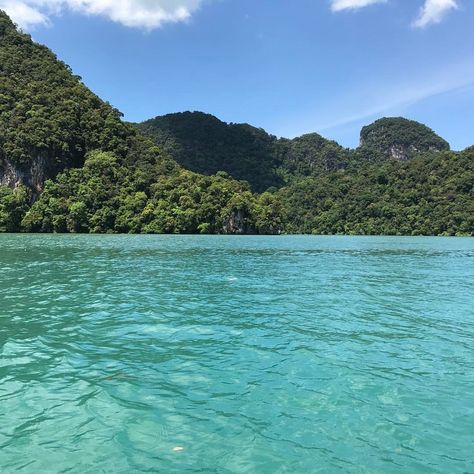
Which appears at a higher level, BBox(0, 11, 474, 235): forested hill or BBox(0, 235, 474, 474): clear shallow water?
BBox(0, 11, 474, 235): forested hill

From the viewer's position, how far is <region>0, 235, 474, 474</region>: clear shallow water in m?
6.25

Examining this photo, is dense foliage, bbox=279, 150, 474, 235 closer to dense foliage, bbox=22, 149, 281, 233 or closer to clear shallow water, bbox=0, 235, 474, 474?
dense foliage, bbox=22, 149, 281, 233

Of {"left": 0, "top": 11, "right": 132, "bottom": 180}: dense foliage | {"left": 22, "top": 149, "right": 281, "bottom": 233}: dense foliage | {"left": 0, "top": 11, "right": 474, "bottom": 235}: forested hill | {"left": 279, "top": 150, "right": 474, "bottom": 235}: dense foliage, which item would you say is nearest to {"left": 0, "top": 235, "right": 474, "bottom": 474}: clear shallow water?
{"left": 22, "top": 149, "right": 281, "bottom": 233}: dense foliage

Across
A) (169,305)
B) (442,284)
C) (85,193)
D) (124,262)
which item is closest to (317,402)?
(169,305)

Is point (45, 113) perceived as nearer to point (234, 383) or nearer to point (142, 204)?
point (142, 204)

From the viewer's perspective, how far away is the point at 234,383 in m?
8.88

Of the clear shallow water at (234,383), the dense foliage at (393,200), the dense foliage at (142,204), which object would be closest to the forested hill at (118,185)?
the dense foliage at (142,204)

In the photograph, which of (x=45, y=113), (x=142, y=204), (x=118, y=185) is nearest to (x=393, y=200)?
(x=142, y=204)

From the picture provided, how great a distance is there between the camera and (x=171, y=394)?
824 centimetres

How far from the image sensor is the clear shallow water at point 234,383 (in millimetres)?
6254

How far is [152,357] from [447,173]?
168607 millimetres

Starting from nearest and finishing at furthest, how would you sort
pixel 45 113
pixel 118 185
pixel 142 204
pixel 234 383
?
Result: pixel 234 383 → pixel 142 204 → pixel 118 185 → pixel 45 113

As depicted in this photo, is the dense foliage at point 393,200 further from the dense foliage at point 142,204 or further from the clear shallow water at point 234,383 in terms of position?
the clear shallow water at point 234,383

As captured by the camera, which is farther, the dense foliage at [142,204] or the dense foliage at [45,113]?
the dense foliage at [45,113]
